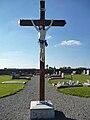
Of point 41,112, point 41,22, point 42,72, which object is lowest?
point 41,112

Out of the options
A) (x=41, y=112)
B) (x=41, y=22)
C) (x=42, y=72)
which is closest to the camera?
(x=41, y=112)

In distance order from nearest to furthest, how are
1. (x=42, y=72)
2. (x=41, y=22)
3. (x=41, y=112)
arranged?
(x=41, y=112), (x=42, y=72), (x=41, y=22)

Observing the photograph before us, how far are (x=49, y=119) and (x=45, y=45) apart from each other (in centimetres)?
259

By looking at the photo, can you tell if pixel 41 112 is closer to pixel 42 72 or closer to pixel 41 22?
pixel 42 72

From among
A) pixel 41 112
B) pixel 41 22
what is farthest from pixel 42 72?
pixel 41 22

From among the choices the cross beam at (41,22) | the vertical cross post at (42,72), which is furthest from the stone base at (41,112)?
the cross beam at (41,22)

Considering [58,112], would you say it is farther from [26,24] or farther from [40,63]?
[26,24]

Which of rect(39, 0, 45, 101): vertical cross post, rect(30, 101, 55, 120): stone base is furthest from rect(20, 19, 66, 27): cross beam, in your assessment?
rect(30, 101, 55, 120): stone base

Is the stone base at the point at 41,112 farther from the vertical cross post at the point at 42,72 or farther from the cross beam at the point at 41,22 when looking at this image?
the cross beam at the point at 41,22

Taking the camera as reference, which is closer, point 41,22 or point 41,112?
point 41,112

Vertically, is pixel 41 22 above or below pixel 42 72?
above

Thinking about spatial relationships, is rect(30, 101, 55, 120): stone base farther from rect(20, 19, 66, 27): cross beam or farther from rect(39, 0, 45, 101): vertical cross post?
rect(20, 19, 66, 27): cross beam

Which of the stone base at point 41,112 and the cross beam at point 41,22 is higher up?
the cross beam at point 41,22

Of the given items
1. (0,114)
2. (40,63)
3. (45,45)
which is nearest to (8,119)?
(0,114)
